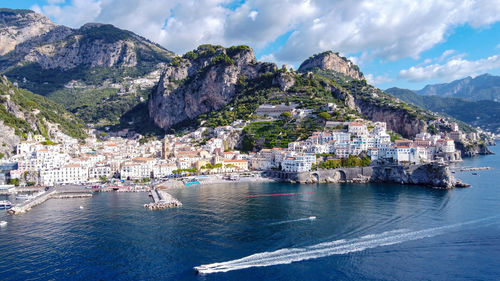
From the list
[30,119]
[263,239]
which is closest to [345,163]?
[263,239]

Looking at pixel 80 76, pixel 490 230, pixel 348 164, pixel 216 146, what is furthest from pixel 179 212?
pixel 80 76

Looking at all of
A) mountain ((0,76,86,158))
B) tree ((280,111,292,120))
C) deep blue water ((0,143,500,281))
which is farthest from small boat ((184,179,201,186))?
mountain ((0,76,86,158))

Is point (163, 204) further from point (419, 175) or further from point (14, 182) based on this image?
point (419, 175)

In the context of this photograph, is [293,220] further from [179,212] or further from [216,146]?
[216,146]

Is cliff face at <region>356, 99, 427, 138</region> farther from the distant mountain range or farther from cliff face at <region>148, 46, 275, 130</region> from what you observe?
cliff face at <region>148, 46, 275, 130</region>

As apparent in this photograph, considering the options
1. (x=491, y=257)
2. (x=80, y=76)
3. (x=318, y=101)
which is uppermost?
(x=80, y=76)

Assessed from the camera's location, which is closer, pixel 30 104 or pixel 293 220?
pixel 293 220

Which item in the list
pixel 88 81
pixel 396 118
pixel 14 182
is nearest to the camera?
pixel 14 182
